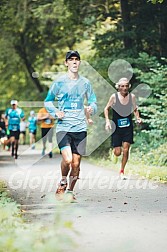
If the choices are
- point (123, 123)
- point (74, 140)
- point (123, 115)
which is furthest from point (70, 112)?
point (123, 123)

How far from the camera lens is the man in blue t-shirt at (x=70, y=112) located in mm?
10047

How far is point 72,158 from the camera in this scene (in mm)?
10219

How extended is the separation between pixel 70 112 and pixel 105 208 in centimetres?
158

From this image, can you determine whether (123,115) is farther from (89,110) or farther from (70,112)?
(70,112)

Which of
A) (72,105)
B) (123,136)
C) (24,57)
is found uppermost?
(24,57)

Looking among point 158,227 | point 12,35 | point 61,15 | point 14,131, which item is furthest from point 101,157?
point 12,35

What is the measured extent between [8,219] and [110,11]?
16.7 metres

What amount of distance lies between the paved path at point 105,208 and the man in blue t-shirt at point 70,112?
2.32 ft

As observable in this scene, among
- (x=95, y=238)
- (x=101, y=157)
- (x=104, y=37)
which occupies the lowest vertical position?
(x=101, y=157)

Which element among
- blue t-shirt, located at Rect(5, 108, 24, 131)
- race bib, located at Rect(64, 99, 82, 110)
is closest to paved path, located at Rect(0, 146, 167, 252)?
race bib, located at Rect(64, 99, 82, 110)

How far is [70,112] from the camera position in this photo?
10.1 meters

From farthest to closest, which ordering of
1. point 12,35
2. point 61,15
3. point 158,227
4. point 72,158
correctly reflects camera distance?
point 12,35 → point 61,15 → point 72,158 → point 158,227

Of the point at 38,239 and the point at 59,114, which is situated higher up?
the point at 59,114

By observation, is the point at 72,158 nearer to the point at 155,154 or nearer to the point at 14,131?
the point at 155,154
